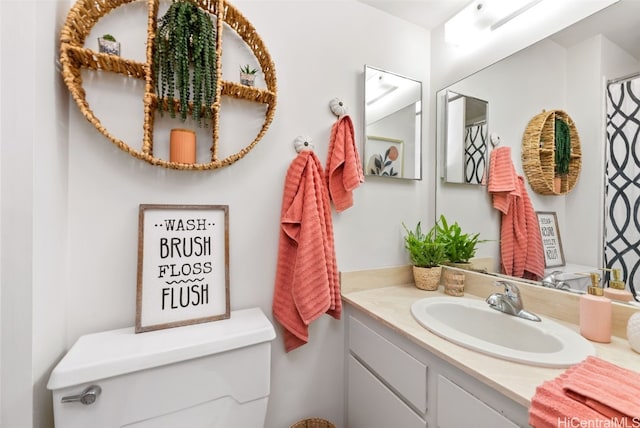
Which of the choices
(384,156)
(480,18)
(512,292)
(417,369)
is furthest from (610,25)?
(417,369)

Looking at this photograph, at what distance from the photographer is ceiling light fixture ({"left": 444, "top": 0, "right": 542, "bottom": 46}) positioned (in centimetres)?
117

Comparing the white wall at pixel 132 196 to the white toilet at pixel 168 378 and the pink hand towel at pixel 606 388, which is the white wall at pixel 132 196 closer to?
the white toilet at pixel 168 378

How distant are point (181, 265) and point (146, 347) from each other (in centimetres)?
28

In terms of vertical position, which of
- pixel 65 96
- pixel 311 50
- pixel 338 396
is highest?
pixel 311 50

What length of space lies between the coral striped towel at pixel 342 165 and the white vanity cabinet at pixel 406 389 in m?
0.52

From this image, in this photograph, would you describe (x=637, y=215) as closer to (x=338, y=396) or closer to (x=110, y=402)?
(x=338, y=396)

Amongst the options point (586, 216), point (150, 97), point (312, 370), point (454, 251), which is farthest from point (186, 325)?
point (586, 216)

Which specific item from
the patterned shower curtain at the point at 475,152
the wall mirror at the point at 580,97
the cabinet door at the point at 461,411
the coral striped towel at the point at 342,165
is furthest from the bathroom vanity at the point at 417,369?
the patterned shower curtain at the point at 475,152

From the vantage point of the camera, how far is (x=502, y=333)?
100cm

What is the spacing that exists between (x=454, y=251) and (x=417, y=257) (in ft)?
0.63

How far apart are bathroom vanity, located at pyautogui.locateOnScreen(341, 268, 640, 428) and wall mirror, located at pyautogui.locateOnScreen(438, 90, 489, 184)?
0.55 meters

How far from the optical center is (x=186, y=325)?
95cm

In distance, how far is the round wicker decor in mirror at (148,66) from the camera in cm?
80

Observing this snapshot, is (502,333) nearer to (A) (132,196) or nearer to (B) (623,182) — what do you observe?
(B) (623,182)
